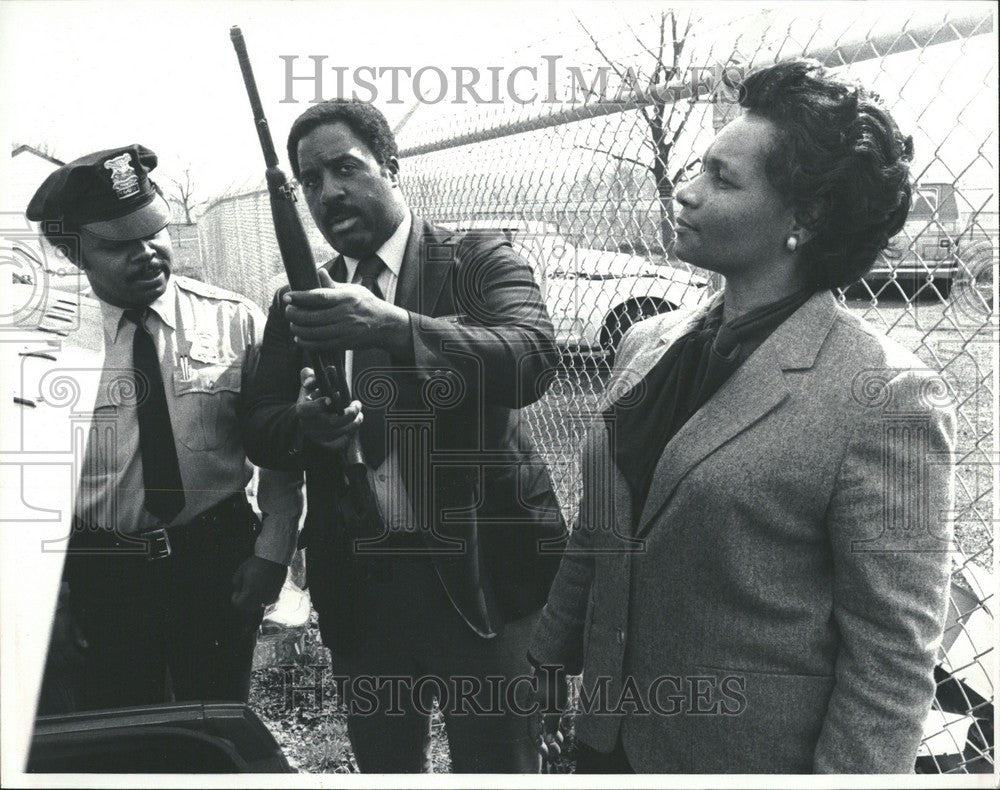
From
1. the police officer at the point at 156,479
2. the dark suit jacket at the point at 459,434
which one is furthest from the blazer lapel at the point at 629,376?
the police officer at the point at 156,479

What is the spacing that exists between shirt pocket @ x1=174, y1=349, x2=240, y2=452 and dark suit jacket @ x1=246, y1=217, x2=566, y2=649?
0.06m

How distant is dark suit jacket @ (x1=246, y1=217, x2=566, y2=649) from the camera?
77.5 inches

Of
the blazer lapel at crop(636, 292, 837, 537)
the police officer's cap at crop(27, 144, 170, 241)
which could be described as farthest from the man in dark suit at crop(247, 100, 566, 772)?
the blazer lapel at crop(636, 292, 837, 537)

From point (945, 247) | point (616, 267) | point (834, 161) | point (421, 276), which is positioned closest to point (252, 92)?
point (421, 276)

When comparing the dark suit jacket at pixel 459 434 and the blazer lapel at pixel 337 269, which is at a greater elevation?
the blazer lapel at pixel 337 269

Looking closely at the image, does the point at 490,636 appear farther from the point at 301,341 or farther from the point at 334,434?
the point at 301,341

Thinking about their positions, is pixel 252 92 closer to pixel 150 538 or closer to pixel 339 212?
pixel 339 212

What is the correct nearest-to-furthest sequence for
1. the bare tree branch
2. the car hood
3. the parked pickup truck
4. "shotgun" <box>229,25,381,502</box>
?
the parked pickup truck, "shotgun" <box>229,25,381,502</box>, the bare tree branch, the car hood

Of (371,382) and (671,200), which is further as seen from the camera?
(671,200)

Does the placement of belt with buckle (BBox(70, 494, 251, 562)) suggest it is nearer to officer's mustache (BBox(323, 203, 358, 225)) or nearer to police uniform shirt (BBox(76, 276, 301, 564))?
police uniform shirt (BBox(76, 276, 301, 564))

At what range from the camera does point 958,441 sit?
2.10 metres

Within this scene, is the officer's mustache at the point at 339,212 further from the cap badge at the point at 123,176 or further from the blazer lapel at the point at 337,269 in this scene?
the cap badge at the point at 123,176

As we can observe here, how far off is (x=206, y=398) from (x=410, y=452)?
0.48m

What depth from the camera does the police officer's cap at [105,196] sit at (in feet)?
6.54
